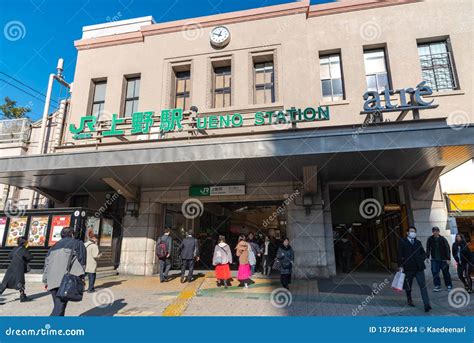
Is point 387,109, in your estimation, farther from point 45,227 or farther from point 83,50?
point 83,50

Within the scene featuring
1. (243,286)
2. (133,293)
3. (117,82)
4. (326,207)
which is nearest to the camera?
(133,293)

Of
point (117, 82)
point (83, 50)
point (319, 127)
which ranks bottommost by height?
point (319, 127)

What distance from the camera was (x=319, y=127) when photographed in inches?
490

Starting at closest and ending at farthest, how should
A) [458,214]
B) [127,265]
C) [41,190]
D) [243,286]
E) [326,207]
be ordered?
[243,286] < [458,214] < [326,207] < [127,265] < [41,190]

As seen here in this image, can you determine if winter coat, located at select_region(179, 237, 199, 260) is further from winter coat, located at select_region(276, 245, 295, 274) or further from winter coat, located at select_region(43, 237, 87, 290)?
winter coat, located at select_region(43, 237, 87, 290)

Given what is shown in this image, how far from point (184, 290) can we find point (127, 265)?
495 cm

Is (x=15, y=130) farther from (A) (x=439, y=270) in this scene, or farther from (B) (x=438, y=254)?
(A) (x=439, y=270)

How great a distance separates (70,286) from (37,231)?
8971mm

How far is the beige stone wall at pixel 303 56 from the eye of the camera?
12969 millimetres

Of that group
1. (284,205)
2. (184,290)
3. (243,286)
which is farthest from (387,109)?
(184,290)

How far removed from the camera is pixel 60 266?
5641mm

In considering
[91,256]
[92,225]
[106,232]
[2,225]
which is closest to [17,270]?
[91,256]

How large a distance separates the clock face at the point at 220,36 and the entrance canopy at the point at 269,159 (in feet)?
20.7

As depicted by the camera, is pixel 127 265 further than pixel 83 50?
No
